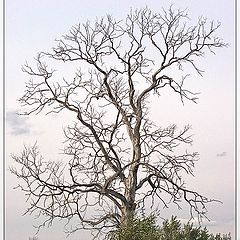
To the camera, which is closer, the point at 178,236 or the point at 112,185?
the point at 178,236

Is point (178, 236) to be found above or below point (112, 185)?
below

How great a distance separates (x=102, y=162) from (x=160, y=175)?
607mm

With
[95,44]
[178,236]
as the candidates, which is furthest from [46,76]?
[178,236]

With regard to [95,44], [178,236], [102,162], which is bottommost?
[178,236]

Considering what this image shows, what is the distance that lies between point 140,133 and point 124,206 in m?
0.77

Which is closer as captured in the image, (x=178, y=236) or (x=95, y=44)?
(x=178, y=236)

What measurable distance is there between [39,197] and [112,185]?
29.1 inches

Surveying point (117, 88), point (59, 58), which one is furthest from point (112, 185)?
point (59, 58)

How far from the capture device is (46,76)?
19.8 ft

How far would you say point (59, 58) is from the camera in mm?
6078

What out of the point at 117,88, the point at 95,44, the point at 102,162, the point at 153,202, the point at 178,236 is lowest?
the point at 178,236

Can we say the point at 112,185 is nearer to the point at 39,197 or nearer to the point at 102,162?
the point at 102,162

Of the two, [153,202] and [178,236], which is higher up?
[153,202]

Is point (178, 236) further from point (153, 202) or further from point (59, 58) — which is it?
point (59, 58)
